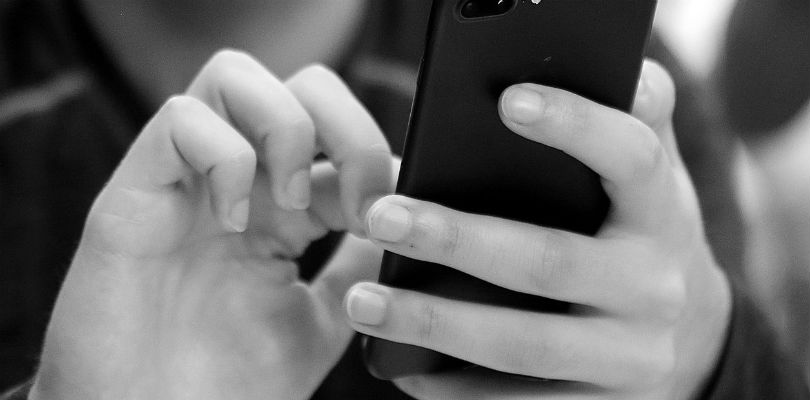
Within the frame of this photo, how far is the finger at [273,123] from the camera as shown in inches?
19.0

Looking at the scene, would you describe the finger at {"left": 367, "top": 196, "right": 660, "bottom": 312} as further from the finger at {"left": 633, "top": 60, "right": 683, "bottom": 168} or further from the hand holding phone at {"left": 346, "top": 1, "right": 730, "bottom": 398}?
the finger at {"left": 633, "top": 60, "right": 683, "bottom": 168}

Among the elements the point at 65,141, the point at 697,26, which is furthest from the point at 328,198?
the point at 697,26

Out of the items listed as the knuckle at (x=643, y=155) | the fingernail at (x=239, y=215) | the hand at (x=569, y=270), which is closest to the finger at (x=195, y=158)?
the fingernail at (x=239, y=215)

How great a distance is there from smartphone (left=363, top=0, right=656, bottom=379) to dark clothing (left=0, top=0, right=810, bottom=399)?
1.26 ft

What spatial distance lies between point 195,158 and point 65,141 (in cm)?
48

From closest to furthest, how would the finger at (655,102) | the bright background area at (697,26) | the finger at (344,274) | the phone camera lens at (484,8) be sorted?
1. the phone camera lens at (484,8)
2. the finger at (655,102)
3. the finger at (344,274)
4. the bright background area at (697,26)

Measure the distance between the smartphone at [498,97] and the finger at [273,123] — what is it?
93 mm

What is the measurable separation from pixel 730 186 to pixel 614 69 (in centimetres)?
60

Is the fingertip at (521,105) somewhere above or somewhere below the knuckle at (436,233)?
above

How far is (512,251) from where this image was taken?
0.42 m

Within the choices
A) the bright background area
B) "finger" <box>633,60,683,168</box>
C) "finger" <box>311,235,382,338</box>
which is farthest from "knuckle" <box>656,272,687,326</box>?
the bright background area

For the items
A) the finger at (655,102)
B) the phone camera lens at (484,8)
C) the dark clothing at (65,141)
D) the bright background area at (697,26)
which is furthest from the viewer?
the bright background area at (697,26)

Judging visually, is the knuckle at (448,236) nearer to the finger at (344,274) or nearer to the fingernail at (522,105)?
the fingernail at (522,105)

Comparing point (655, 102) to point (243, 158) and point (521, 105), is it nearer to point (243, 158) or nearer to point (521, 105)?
point (521, 105)
